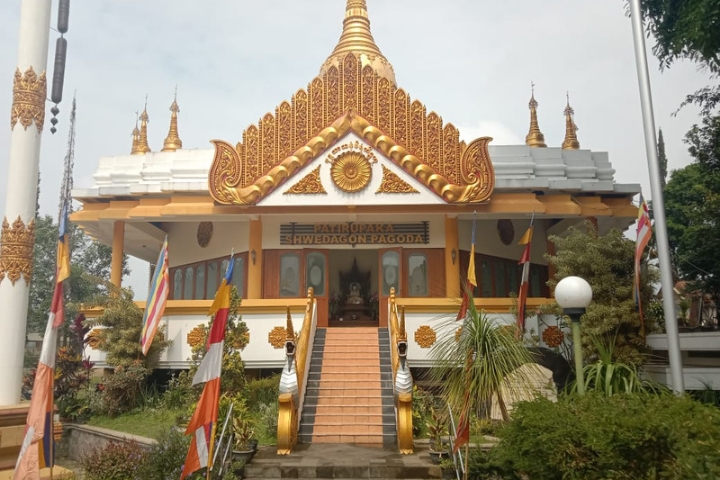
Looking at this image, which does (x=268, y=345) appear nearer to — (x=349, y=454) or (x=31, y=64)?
(x=349, y=454)

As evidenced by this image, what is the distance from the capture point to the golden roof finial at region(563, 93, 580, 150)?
725 inches

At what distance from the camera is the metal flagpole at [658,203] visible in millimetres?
7816

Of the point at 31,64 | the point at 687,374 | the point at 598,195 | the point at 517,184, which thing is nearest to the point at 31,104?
the point at 31,64

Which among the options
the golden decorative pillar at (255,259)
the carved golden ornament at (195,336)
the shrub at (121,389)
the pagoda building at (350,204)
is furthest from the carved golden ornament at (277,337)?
the shrub at (121,389)

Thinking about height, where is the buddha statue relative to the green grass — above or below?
above

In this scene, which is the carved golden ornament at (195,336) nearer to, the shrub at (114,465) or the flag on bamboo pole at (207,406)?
the shrub at (114,465)

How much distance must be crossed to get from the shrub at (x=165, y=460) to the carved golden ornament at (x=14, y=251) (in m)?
2.85

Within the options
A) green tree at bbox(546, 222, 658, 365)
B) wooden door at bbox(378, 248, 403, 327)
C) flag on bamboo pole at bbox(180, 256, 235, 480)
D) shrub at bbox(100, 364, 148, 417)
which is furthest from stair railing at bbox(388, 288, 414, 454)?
shrub at bbox(100, 364, 148, 417)

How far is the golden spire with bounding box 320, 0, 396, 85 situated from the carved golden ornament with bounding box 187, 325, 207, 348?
30.8 ft

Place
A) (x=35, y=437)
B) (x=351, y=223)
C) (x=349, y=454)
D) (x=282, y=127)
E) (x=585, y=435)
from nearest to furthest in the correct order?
1. (x=585, y=435)
2. (x=35, y=437)
3. (x=349, y=454)
4. (x=282, y=127)
5. (x=351, y=223)

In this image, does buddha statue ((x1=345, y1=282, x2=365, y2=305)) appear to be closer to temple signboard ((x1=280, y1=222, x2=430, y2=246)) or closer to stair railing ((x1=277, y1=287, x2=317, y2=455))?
temple signboard ((x1=280, y1=222, x2=430, y2=246))

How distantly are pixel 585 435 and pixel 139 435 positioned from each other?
25.7ft

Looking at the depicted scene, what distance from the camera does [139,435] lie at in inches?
423

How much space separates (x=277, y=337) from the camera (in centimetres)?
1345
